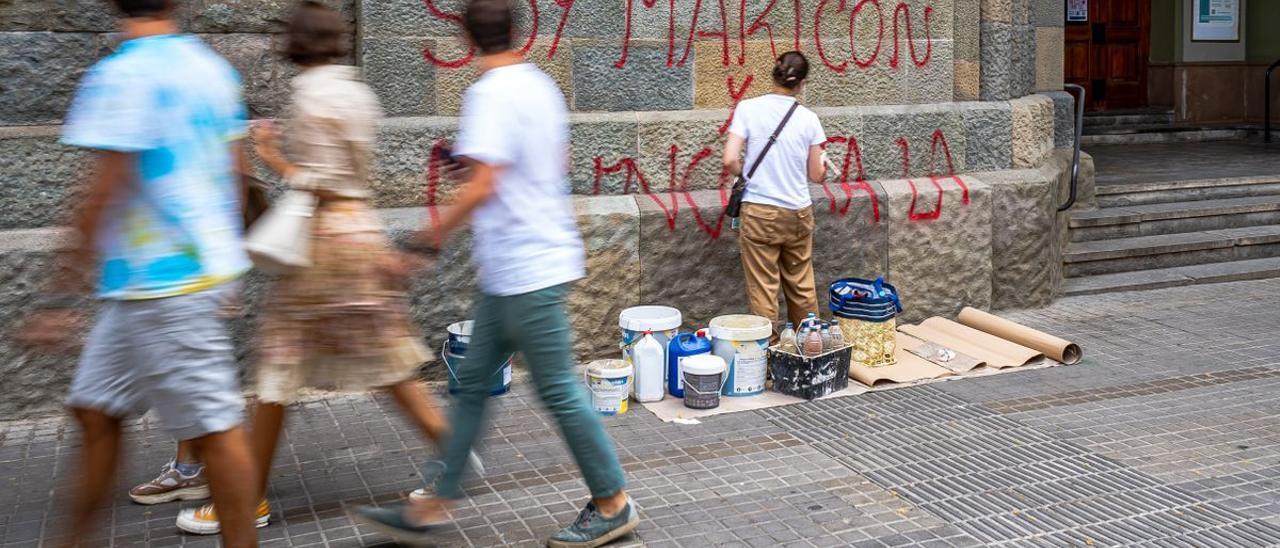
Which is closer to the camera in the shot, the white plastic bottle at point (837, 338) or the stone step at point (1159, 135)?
the white plastic bottle at point (837, 338)

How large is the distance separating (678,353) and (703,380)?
0.92 feet

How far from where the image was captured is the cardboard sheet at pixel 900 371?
22.1ft

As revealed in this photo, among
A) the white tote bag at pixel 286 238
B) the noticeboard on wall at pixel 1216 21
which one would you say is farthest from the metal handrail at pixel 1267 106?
the white tote bag at pixel 286 238

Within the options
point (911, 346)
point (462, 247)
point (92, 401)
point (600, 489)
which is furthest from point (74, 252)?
point (911, 346)

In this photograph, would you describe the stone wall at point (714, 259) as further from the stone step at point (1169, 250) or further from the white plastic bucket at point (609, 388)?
the white plastic bucket at point (609, 388)

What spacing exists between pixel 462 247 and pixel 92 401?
305 centimetres

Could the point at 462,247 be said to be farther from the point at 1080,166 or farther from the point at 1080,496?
the point at 1080,166

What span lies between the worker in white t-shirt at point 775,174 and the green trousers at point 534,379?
2.57 meters

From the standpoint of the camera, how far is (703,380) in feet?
20.3

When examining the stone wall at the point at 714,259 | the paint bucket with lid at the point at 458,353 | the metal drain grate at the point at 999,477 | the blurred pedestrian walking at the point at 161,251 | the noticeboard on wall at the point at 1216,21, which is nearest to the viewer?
the blurred pedestrian walking at the point at 161,251

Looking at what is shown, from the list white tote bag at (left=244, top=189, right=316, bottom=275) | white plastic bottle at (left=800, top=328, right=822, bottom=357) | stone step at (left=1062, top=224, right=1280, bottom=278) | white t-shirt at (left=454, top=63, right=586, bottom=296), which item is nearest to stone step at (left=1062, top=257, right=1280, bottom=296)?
stone step at (left=1062, top=224, right=1280, bottom=278)

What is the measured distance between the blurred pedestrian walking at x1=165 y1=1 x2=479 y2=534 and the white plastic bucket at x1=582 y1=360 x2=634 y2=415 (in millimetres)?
1788

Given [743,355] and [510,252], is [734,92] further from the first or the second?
[510,252]

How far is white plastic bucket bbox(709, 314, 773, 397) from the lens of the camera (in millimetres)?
6453
